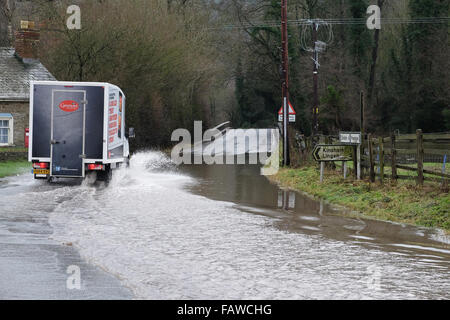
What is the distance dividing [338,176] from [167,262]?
42.9 feet

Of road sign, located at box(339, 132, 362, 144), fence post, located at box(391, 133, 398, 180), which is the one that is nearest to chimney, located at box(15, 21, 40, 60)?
road sign, located at box(339, 132, 362, 144)

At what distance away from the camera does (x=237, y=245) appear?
10867 millimetres

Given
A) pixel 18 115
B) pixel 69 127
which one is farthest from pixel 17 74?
pixel 69 127

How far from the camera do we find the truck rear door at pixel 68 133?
19.7 m

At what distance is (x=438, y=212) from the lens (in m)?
13.5

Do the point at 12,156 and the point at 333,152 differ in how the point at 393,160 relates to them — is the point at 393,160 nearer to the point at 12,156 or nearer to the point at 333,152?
the point at 333,152

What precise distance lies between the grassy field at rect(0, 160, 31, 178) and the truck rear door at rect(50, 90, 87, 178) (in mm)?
5044

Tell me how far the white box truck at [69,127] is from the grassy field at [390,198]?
6.33 meters

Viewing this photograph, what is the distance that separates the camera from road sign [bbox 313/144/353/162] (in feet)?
66.3

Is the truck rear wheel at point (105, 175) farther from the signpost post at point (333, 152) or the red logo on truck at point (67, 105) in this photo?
the signpost post at point (333, 152)

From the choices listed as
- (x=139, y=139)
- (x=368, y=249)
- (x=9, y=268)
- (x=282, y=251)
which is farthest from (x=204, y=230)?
(x=139, y=139)
